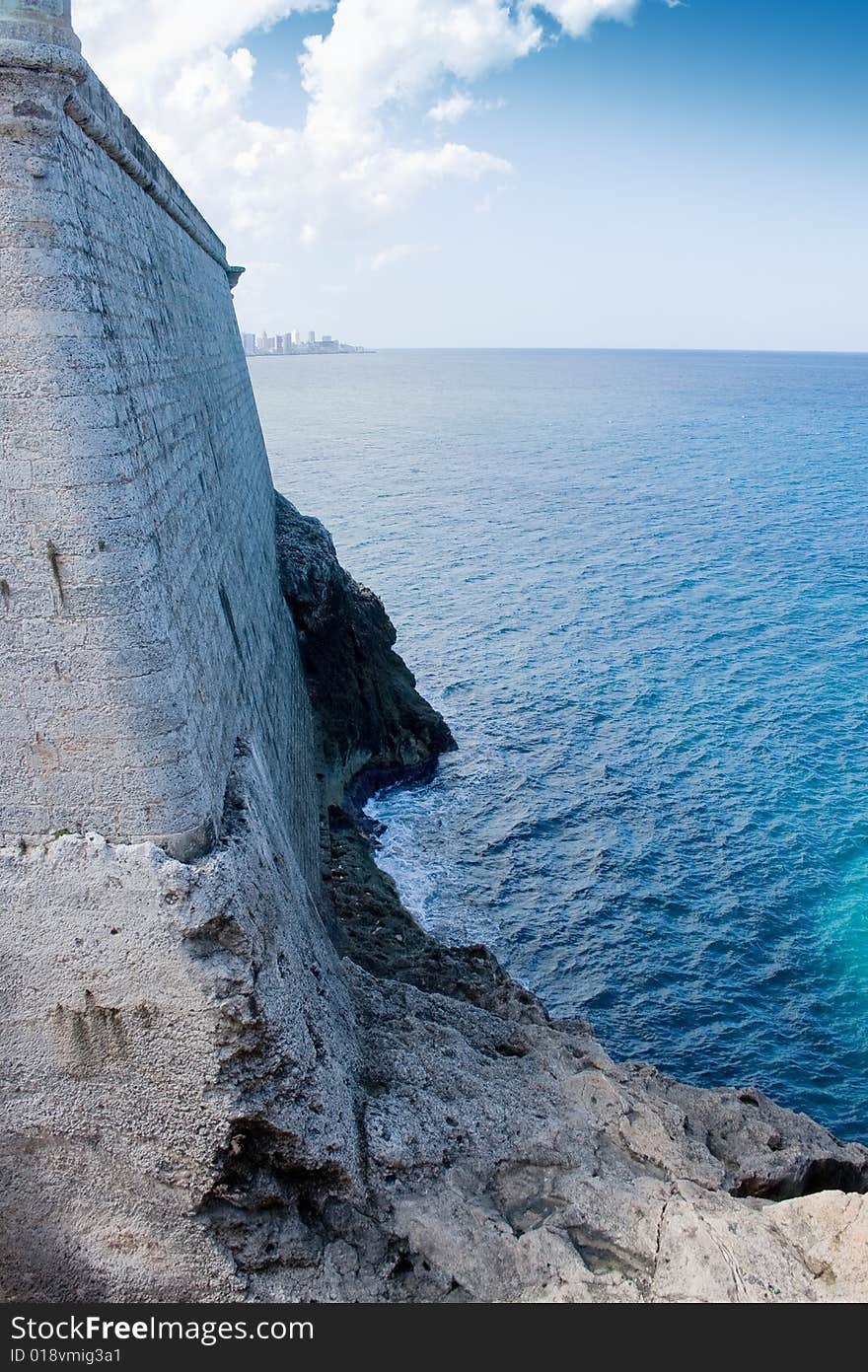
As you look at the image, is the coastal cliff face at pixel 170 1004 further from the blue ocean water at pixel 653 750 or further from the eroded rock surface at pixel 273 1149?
the blue ocean water at pixel 653 750

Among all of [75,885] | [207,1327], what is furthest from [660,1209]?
[75,885]

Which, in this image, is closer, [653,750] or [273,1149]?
[273,1149]

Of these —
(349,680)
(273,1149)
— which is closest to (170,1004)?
(273,1149)

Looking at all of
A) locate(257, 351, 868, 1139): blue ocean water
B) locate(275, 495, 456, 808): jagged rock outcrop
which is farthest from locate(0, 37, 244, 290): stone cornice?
locate(257, 351, 868, 1139): blue ocean water

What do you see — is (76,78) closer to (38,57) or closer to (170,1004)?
(38,57)

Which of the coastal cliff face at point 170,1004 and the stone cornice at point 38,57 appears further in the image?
the coastal cliff face at point 170,1004

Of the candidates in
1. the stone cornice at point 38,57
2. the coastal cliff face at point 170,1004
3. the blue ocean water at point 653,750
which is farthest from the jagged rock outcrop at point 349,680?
the stone cornice at point 38,57
